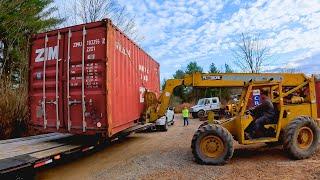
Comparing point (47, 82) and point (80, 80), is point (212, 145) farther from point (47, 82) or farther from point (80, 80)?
point (47, 82)

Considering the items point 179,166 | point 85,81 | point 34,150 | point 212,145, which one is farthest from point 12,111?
point 212,145

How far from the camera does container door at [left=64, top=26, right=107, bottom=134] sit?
959 cm

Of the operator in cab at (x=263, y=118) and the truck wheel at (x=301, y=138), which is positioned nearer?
the truck wheel at (x=301, y=138)

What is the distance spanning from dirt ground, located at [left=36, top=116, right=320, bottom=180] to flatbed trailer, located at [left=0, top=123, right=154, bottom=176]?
0.56 meters

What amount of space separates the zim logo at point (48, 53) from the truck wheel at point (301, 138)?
604 cm

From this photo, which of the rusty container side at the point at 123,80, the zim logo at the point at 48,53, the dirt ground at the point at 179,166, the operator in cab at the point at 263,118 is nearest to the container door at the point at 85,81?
the rusty container side at the point at 123,80

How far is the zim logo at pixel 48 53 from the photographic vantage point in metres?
10.2

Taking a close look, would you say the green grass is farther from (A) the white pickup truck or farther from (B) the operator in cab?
(A) the white pickup truck

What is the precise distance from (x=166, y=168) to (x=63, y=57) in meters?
3.72

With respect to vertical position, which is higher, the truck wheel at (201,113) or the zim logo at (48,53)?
the zim logo at (48,53)

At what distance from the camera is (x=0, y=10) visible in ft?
57.6

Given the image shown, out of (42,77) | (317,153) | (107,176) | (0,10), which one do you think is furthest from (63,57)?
(0,10)

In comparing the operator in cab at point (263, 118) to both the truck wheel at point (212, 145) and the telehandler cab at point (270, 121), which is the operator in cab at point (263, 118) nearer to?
the telehandler cab at point (270, 121)

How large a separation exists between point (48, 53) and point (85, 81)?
1.41 meters
